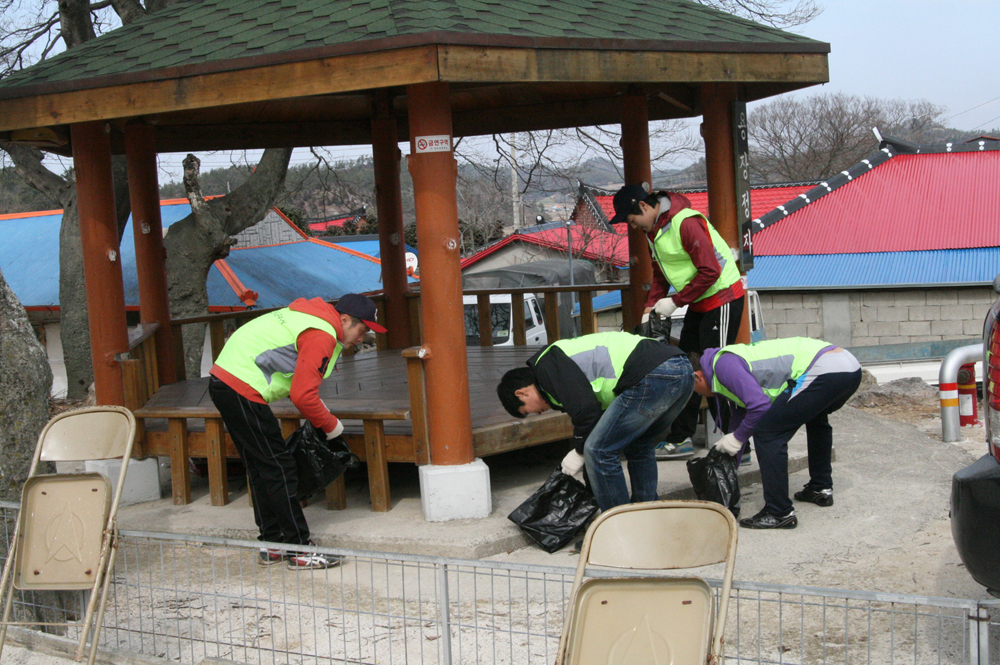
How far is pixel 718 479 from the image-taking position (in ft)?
16.5

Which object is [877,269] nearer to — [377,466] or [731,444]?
[731,444]

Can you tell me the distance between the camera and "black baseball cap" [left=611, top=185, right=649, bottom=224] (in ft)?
17.8

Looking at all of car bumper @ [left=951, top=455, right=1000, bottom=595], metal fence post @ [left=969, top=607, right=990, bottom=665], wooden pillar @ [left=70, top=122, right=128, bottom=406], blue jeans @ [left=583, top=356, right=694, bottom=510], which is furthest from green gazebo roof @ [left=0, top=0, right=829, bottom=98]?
metal fence post @ [left=969, top=607, right=990, bottom=665]

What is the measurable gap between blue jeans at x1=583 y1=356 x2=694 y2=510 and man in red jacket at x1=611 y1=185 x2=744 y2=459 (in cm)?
88

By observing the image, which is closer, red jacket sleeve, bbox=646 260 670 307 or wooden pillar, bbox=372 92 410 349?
red jacket sleeve, bbox=646 260 670 307

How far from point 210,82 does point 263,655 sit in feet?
9.92

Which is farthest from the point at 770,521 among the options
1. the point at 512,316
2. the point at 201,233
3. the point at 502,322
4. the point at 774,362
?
the point at 502,322

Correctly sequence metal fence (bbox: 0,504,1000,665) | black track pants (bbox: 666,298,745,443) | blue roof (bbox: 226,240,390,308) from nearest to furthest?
1. metal fence (bbox: 0,504,1000,665)
2. black track pants (bbox: 666,298,745,443)
3. blue roof (bbox: 226,240,390,308)

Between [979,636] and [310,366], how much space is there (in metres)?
3.10

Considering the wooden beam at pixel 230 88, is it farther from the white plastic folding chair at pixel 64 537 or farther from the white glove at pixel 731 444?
the white glove at pixel 731 444

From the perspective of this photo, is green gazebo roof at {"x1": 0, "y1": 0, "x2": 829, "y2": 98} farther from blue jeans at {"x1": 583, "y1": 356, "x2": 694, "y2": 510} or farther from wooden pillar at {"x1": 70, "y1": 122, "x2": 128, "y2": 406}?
blue jeans at {"x1": 583, "y1": 356, "x2": 694, "y2": 510}

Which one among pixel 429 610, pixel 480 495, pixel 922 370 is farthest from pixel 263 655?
pixel 922 370

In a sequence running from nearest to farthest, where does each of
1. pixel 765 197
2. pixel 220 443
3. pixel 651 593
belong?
pixel 651 593
pixel 220 443
pixel 765 197

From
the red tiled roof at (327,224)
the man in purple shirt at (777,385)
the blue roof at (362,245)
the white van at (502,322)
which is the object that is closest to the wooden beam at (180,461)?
the man in purple shirt at (777,385)
